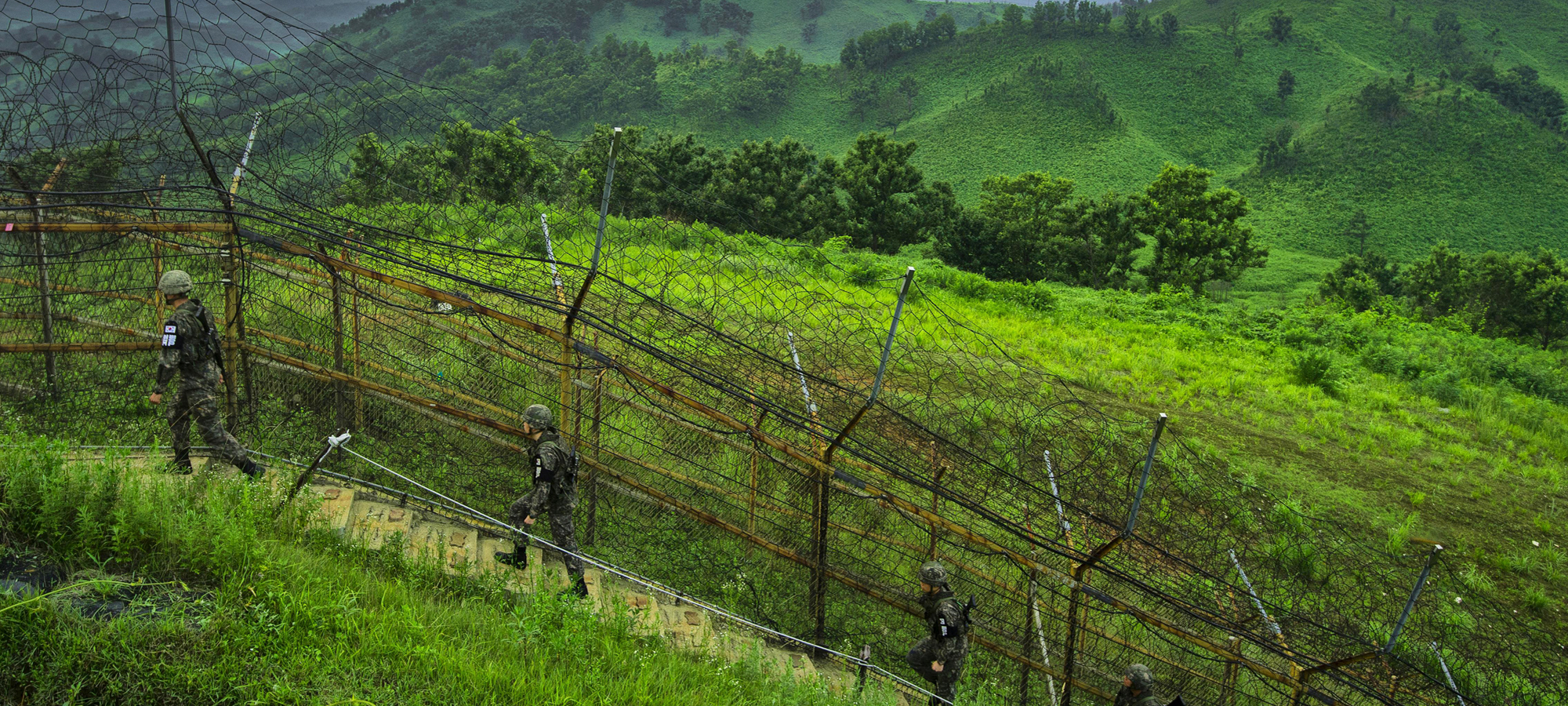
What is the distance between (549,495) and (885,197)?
34530 millimetres

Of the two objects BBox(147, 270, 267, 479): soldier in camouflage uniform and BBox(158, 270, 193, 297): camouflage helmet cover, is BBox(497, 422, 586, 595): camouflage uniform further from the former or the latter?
BBox(158, 270, 193, 297): camouflage helmet cover

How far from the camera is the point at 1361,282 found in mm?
33594

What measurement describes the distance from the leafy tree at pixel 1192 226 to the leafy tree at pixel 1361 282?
4175 mm

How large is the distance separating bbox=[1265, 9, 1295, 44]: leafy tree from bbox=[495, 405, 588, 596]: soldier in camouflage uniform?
109 m

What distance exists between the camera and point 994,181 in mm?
39625

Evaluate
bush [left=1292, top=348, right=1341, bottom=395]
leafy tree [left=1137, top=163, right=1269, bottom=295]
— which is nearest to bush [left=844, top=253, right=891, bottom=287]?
bush [left=1292, top=348, right=1341, bottom=395]

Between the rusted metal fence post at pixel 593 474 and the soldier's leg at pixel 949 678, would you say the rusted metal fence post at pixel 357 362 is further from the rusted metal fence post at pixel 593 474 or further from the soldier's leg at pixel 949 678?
the soldier's leg at pixel 949 678

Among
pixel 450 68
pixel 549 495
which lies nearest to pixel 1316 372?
pixel 549 495

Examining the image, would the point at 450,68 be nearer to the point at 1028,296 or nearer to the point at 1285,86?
the point at 1285,86

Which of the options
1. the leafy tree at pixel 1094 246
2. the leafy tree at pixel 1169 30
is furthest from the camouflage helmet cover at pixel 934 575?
the leafy tree at pixel 1169 30

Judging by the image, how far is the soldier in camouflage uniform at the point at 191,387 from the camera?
514 cm

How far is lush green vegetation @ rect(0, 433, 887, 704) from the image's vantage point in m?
3.24

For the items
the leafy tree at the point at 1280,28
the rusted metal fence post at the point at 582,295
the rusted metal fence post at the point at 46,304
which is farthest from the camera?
the leafy tree at the point at 1280,28

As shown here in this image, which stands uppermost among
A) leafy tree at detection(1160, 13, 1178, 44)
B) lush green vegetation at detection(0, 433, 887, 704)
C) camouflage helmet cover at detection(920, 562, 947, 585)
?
leafy tree at detection(1160, 13, 1178, 44)
